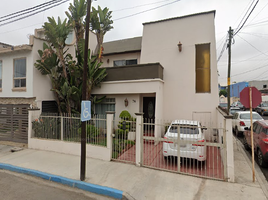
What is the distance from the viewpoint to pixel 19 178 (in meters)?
5.27

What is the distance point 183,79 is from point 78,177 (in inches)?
301

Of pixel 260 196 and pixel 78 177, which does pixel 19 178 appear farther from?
pixel 260 196

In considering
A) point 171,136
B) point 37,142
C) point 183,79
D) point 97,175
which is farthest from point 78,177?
point 183,79

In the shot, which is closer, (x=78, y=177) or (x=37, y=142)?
(x=78, y=177)

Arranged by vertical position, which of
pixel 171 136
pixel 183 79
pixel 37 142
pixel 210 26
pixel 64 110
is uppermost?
pixel 210 26

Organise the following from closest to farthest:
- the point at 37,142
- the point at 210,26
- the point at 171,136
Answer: the point at 171,136 < the point at 37,142 < the point at 210,26

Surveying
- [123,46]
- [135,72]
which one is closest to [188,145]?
[135,72]

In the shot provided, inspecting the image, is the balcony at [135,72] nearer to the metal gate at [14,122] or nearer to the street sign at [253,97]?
the street sign at [253,97]

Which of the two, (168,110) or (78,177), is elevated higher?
(168,110)

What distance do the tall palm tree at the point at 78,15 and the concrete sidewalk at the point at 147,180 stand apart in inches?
271

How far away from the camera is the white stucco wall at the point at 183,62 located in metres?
9.38

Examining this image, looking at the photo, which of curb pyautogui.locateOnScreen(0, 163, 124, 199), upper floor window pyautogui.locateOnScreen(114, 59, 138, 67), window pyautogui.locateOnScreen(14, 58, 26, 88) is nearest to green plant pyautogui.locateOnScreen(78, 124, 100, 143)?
curb pyautogui.locateOnScreen(0, 163, 124, 199)

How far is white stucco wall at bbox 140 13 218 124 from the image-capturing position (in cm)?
938

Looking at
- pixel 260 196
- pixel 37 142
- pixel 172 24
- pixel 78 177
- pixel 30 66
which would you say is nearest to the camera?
pixel 260 196
